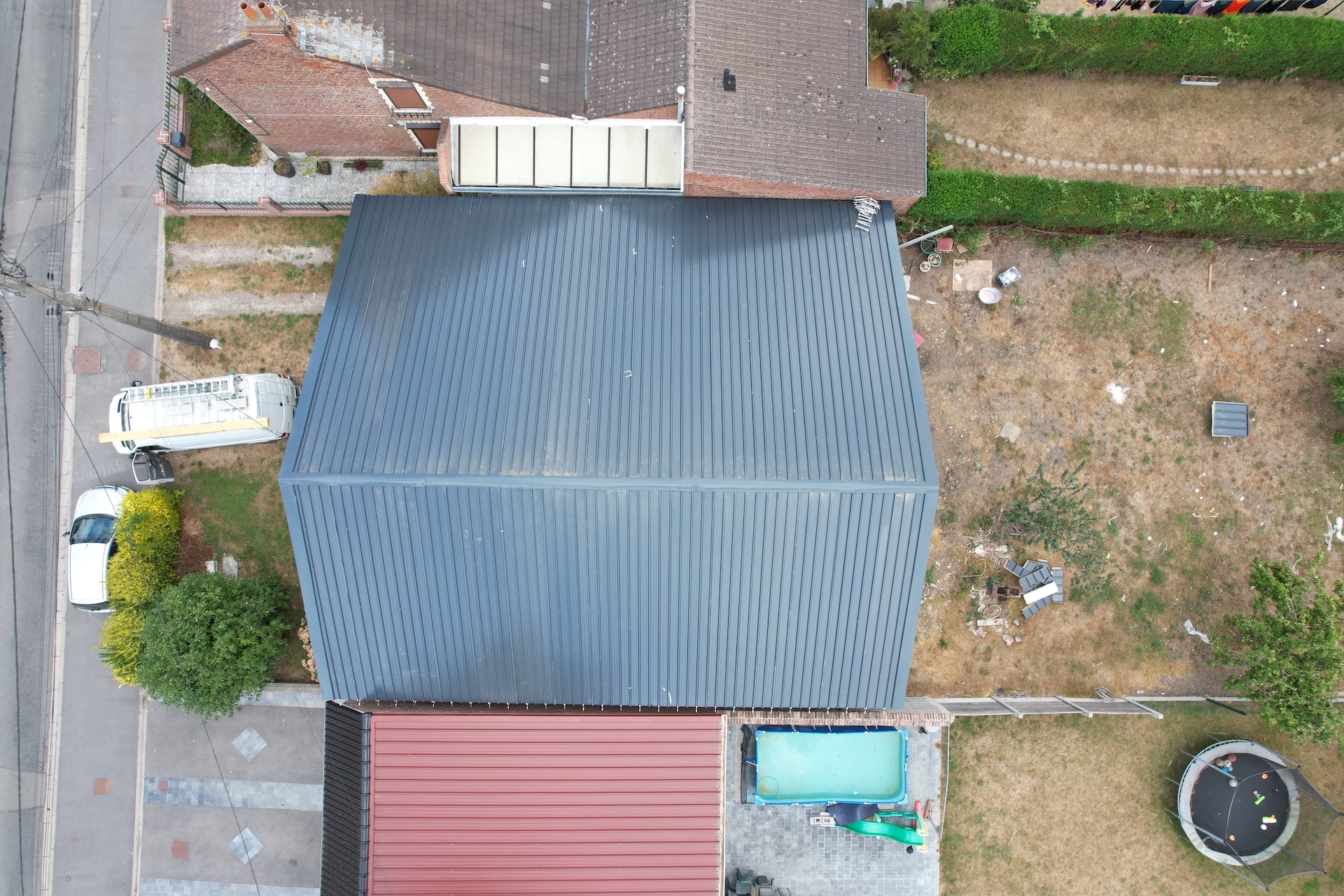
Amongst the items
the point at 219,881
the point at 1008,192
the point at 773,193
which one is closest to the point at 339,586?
the point at 219,881

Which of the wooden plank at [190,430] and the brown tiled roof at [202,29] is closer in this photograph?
the brown tiled roof at [202,29]

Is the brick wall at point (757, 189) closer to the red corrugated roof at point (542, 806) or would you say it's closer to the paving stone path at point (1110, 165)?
the paving stone path at point (1110, 165)

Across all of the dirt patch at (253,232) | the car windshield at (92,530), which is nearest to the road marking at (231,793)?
the car windshield at (92,530)

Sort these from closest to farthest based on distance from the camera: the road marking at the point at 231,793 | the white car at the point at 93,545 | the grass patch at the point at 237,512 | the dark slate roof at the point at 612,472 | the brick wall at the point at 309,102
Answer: the dark slate roof at the point at 612,472 < the brick wall at the point at 309,102 < the white car at the point at 93,545 < the road marking at the point at 231,793 < the grass patch at the point at 237,512

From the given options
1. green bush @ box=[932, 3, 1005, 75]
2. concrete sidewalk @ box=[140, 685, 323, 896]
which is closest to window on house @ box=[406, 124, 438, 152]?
green bush @ box=[932, 3, 1005, 75]

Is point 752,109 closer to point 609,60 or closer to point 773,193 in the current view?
point 773,193

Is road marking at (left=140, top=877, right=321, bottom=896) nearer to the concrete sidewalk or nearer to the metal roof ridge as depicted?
the concrete sidewalk

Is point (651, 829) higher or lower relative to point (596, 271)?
lower
